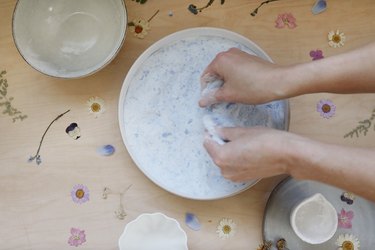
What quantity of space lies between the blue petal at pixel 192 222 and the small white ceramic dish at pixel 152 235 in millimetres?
30

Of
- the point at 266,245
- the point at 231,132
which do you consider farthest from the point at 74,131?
the point at 266,245

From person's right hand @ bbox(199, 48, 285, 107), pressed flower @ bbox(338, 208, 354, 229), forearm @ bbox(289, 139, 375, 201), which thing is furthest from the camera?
pressed flower @ bbox(338, 208, 354, 229)

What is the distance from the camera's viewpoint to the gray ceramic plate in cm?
92

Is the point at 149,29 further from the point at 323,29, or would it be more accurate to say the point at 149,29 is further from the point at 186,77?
the point at 323,29

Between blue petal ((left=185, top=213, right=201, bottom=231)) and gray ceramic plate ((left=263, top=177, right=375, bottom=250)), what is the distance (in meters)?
0.13

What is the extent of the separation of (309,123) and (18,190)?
0.59 meters

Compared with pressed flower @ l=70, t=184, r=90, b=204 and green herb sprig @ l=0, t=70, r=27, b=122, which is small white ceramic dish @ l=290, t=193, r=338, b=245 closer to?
pressed flower @ l=70, t=184, r=90, b=204

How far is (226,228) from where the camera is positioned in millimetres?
939

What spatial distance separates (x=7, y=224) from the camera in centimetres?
96

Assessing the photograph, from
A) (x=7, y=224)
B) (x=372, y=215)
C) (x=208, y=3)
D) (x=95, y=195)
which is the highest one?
(x=208, y=3)

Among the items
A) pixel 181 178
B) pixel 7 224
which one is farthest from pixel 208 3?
pixel 7 224

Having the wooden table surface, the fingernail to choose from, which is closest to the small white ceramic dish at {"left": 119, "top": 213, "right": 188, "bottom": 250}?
the wooden table surface

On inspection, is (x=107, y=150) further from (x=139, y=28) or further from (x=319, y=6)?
(x=319, y=6)

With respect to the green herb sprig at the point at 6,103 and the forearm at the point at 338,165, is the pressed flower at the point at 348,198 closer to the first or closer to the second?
the forearm at the point at 338,165
